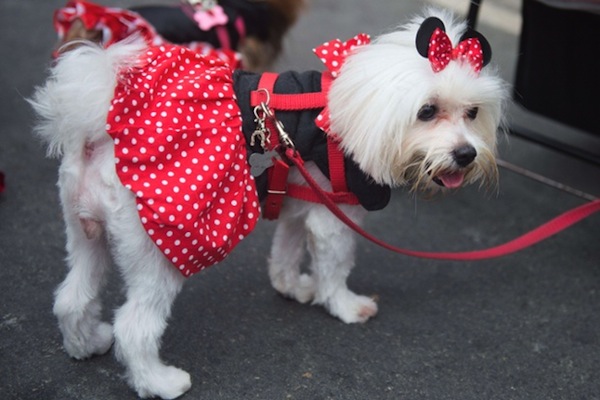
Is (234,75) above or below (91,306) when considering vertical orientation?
above

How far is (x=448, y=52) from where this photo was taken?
234 cm

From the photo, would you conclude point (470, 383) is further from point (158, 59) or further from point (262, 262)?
point (158, 59)

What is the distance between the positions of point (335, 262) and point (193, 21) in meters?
1.74

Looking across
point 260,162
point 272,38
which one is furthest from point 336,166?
point 272,38

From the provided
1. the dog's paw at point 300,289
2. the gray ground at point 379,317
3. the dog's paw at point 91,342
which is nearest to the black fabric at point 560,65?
the gray ground at point 379,317

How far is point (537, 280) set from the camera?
11.2ft

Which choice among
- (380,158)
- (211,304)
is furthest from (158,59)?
(211,304)

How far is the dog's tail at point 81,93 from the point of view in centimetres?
221

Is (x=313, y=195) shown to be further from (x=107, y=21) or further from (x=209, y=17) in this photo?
(x=209, y=17)

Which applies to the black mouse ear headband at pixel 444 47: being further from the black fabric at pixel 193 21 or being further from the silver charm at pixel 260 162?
the black fabric at pixel 193 21

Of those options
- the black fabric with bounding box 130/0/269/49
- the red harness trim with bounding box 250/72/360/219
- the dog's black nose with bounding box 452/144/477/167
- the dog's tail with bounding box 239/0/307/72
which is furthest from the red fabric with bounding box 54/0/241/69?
the dog's black nose with bounding box 452/144/477/167

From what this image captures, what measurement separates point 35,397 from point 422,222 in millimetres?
2165

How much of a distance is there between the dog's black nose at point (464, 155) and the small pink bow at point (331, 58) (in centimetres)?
44

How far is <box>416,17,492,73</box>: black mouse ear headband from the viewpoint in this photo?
228 cm
